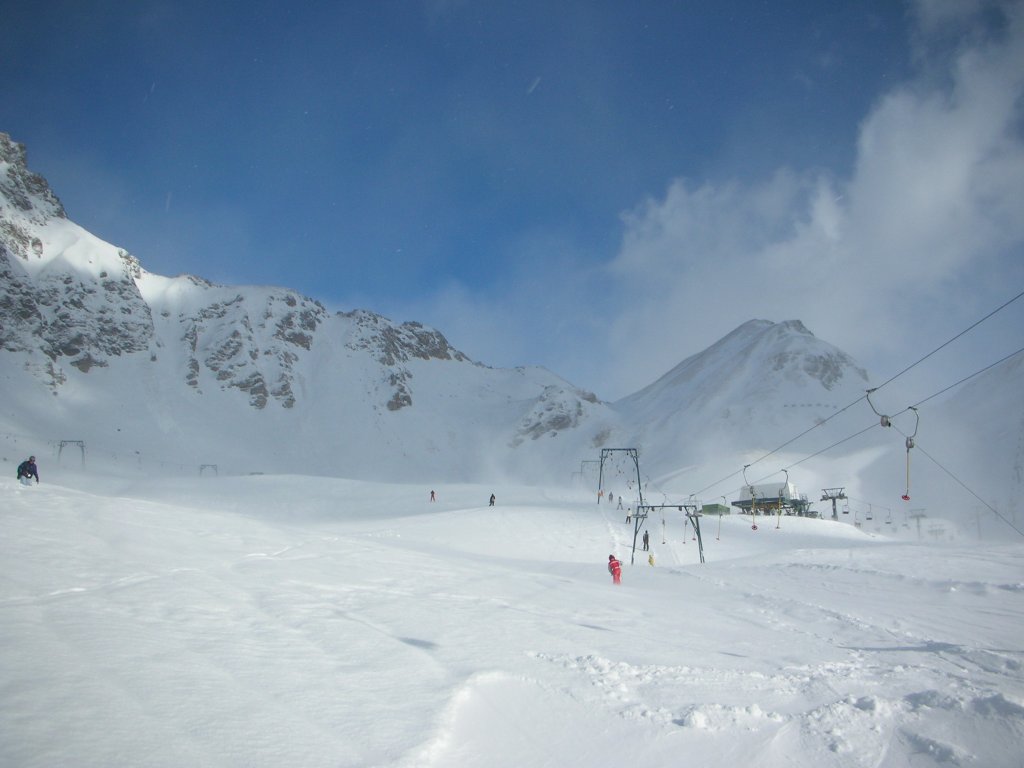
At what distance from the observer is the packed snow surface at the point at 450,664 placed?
166 inches

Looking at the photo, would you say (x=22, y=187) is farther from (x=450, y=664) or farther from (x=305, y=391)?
(x=450, y=664)

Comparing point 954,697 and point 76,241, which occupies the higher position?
point 76,241

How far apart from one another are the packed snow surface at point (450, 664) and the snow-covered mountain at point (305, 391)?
77108 millimetres

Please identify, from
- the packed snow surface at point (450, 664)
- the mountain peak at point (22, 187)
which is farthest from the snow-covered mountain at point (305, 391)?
the packed snow surface at point (450, 664)

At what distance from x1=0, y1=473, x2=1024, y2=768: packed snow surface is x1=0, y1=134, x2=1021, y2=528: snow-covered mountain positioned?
253 feet

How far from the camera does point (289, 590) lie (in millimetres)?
9625

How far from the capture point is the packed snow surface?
4.21 m

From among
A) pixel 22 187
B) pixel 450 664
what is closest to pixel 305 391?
pixel 22 187

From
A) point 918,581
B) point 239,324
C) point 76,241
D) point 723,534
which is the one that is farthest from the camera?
point 239,324

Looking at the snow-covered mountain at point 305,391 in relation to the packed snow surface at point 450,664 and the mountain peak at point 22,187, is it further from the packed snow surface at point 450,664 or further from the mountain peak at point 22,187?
the packed snow surface at point 450,664

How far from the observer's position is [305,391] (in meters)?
137

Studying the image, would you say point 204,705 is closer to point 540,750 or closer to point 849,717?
point 540,750

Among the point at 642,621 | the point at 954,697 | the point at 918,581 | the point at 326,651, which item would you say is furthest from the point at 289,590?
the point at 918,581

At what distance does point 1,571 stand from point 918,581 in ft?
67.2
